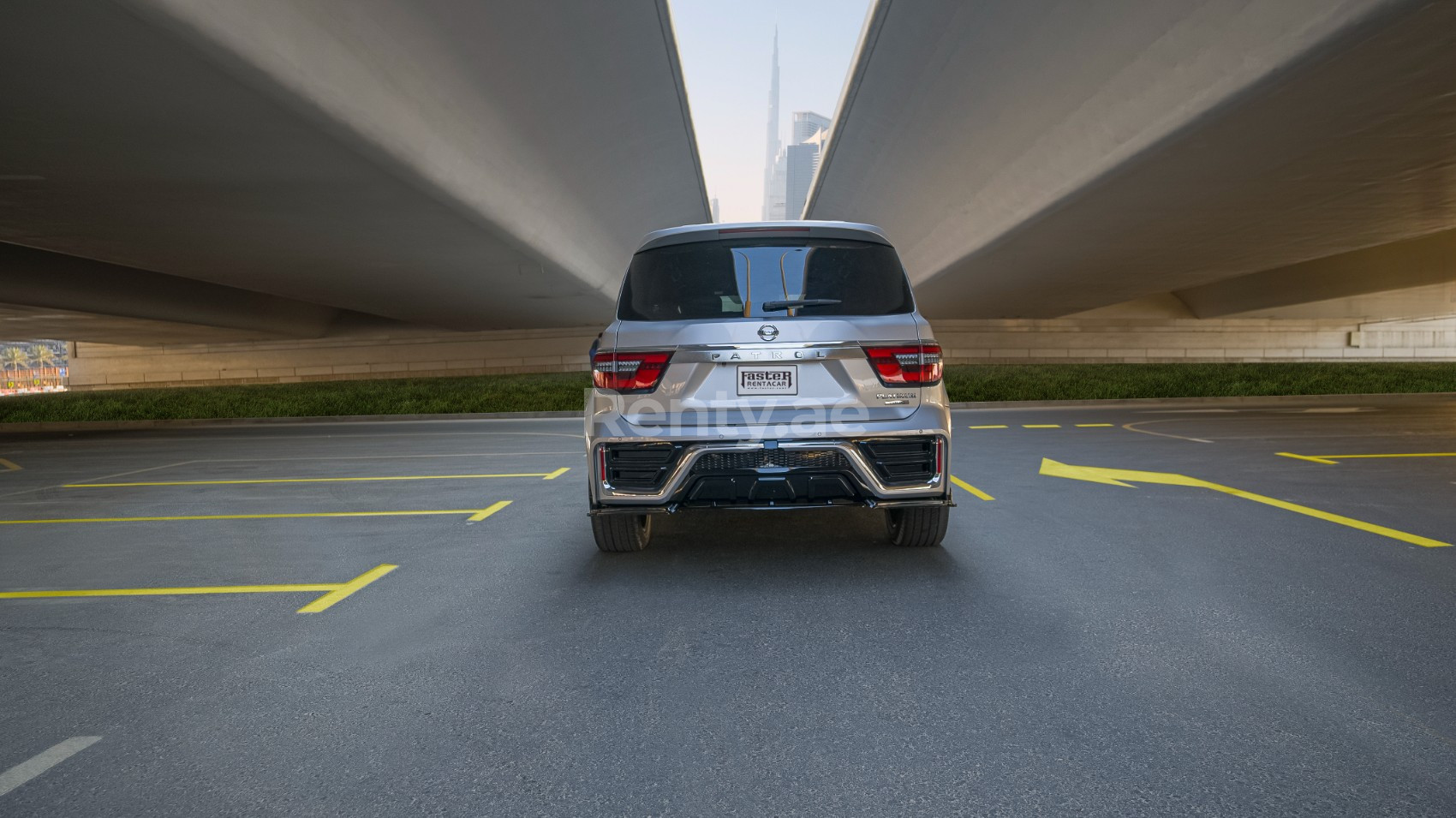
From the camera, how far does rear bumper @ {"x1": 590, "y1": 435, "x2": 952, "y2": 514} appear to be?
4.34m

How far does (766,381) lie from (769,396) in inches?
3.1

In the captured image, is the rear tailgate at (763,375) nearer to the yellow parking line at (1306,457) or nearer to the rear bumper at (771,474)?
the rear bumper at (771,474)

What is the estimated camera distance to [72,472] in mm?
10492

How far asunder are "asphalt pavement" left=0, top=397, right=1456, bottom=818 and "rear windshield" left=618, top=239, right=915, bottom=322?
4.95ft

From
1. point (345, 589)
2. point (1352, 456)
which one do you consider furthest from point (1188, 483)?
point (345, 589)

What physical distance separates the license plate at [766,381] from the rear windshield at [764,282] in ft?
1.08

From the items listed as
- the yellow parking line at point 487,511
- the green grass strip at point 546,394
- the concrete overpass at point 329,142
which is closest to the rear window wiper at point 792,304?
the yellow parking line at point 487,511

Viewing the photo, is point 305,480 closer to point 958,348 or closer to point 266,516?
point 266,516

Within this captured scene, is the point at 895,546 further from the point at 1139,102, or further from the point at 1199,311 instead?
the point at 1199,311

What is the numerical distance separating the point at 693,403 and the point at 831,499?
90 centimetres

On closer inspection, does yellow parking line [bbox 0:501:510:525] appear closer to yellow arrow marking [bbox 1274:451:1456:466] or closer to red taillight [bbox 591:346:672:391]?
red taillight [bbox 591:346:672:391]

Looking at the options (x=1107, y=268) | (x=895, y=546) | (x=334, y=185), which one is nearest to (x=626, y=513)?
(x=895, y=546)

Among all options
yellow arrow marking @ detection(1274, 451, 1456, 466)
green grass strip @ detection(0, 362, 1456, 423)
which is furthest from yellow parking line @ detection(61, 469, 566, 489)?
green grass strip @ detection(0, 362, 1456, 423)

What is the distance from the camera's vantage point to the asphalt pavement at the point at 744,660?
8.04ft
